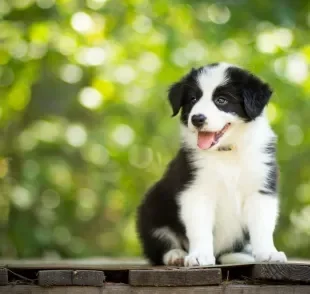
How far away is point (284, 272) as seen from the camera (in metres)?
4.39

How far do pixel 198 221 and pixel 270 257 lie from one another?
51cm

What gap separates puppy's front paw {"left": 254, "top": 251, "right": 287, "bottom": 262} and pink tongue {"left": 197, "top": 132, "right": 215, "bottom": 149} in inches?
30.4

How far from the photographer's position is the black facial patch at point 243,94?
16.7ft

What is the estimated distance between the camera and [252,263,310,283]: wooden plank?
4.38 m

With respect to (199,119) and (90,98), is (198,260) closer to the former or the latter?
(199,119)

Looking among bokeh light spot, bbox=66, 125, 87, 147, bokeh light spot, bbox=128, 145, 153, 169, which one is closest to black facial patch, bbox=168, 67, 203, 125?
bokeh light spot, bbox=66, 125, 87, 147

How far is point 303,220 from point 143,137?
2568 millimetres

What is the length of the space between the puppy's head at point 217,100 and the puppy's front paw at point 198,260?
28.1 inches

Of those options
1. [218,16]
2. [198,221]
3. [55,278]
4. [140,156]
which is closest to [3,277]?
[55,278]

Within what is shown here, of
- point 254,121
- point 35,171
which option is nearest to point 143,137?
point 35,171

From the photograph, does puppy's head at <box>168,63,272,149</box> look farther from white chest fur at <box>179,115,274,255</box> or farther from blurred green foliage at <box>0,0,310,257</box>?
blurred green foliage at <box>0,0,310,257</box>

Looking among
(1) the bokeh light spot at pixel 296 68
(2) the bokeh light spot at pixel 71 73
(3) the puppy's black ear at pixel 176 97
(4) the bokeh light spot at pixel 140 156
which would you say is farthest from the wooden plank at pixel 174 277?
(4) the bokeh light spot at pixel 140 156

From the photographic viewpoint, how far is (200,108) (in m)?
4.95

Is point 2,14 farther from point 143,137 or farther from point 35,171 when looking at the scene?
point 143,137
